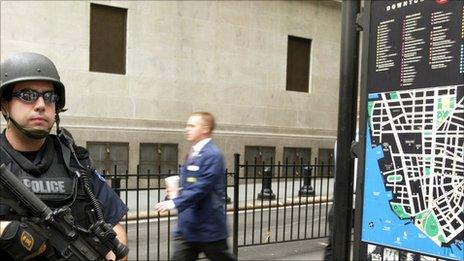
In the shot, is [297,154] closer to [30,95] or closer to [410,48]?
[410,48]

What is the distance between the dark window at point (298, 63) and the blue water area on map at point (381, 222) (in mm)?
15138

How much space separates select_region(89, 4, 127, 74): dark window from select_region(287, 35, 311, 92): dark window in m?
6.53

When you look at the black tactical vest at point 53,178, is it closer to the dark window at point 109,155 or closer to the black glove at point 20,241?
the black glove at point 20,241

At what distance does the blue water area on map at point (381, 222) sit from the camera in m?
2.43

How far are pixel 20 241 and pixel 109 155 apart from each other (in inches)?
471

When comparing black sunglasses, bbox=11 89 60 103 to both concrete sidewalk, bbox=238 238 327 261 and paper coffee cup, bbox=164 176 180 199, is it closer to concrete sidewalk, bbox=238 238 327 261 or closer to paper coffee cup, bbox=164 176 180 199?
paper coffee cup, bbox=164 176 180 199

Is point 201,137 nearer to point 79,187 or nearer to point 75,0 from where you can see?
point 79,187

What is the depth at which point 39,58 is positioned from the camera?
78.1 inches

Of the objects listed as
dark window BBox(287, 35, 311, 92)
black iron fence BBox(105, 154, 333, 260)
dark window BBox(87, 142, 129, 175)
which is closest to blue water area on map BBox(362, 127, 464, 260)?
black iron fence BBox(105, 154, 333, 260)

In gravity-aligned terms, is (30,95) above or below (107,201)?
above

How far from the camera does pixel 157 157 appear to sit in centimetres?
1419

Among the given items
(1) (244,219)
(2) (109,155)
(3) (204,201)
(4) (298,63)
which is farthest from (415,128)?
(4) (298,63)

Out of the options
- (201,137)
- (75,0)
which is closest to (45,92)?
(201,137)

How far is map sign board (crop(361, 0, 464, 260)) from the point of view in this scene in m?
2.23
